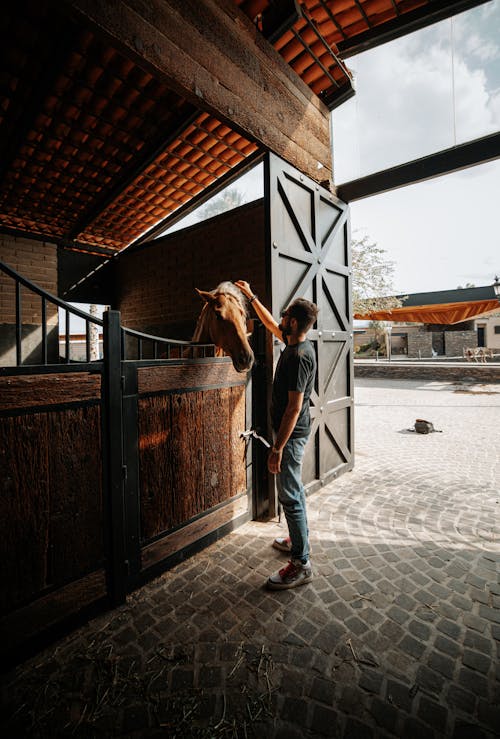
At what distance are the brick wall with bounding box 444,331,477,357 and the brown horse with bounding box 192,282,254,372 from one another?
3368 centimetres

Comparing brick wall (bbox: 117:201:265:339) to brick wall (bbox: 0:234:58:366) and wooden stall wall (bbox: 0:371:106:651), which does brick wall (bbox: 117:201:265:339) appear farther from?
wooden stall wall (bbox: 0:371:106:651)

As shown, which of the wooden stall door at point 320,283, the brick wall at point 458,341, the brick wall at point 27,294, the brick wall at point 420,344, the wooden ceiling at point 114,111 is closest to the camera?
the wooden ceiling at point 114,111

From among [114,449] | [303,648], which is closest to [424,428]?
[303,648]

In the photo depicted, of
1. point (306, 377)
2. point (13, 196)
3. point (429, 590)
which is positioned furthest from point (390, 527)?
point (13, 196)

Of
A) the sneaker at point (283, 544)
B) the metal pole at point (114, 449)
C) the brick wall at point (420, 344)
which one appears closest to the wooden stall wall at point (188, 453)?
the metal pole at point (114, 449)

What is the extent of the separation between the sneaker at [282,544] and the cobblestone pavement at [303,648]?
0.09 meters

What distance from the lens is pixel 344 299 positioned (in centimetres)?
512

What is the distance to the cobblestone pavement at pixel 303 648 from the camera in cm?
158

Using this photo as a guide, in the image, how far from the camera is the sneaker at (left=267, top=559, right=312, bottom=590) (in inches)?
98.9

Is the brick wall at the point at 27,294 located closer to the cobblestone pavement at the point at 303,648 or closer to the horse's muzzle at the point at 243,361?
the horse's muzzle at the point at 243,361

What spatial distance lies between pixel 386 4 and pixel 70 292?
8.63 meters

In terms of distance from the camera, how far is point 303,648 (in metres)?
1.98

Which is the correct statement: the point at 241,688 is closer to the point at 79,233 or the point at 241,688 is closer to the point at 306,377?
the point at 306,377

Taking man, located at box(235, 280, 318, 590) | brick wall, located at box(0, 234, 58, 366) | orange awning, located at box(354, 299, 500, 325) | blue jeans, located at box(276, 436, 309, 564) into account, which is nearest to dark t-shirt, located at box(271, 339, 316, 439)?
man, located at box(235, 280, 318, 590)
